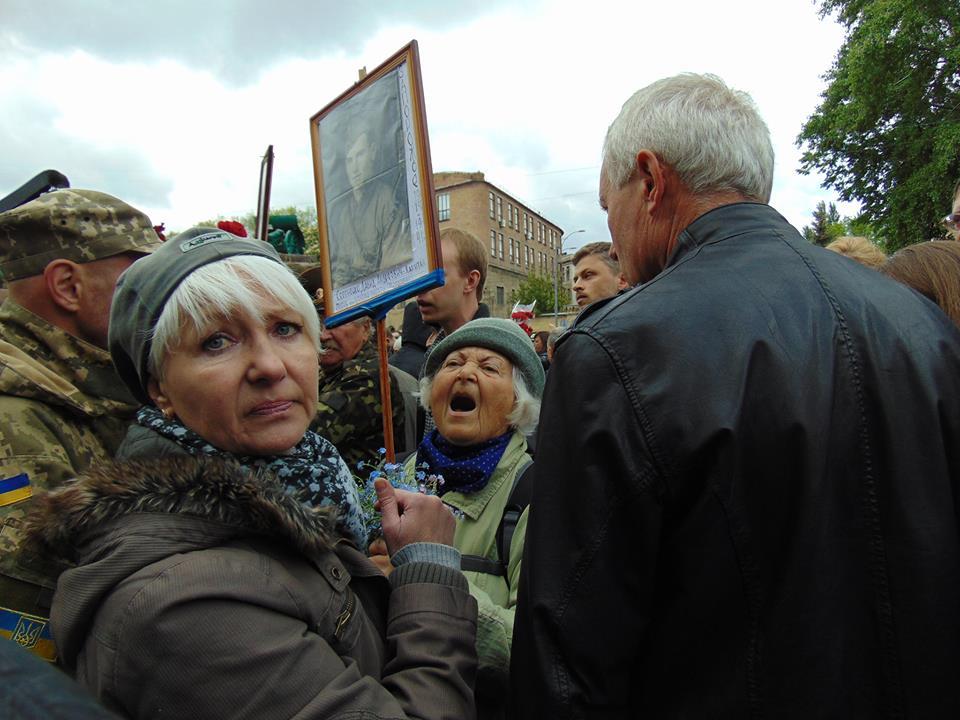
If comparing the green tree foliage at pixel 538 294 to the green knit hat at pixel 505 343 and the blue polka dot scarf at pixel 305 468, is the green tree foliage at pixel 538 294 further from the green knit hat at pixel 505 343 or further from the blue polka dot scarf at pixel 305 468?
the blue polka dot scarf at pixel 305 468

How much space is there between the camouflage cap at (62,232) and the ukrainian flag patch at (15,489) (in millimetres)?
677

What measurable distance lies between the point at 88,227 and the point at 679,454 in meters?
1.87

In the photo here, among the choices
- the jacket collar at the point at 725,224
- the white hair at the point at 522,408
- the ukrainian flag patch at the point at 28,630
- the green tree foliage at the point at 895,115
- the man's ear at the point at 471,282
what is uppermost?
the green tree foliage at the point at 895,115

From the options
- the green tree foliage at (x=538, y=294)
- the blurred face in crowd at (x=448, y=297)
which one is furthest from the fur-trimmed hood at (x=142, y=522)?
the green tree foliage at (x=538, y=294)

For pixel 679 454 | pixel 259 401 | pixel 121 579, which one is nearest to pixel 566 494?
pixel 679 454

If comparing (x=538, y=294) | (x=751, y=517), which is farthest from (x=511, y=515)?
(x=538, y=294)

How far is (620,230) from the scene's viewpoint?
5.93 ft

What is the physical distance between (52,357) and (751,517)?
191 cm

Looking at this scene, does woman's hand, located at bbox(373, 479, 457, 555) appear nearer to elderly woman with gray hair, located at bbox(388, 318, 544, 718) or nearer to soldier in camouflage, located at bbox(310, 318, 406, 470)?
elderly woman with gray hair, located at bbox(388, 318, 544, 718)

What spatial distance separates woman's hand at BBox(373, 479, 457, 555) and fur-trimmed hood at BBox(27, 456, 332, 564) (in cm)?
36

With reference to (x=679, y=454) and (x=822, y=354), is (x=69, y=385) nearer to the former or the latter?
(x=679, y=454)

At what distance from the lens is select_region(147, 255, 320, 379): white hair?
4.60 feet

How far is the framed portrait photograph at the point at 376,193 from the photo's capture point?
6.77ft

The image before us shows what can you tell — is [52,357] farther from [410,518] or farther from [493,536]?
[493,536]
